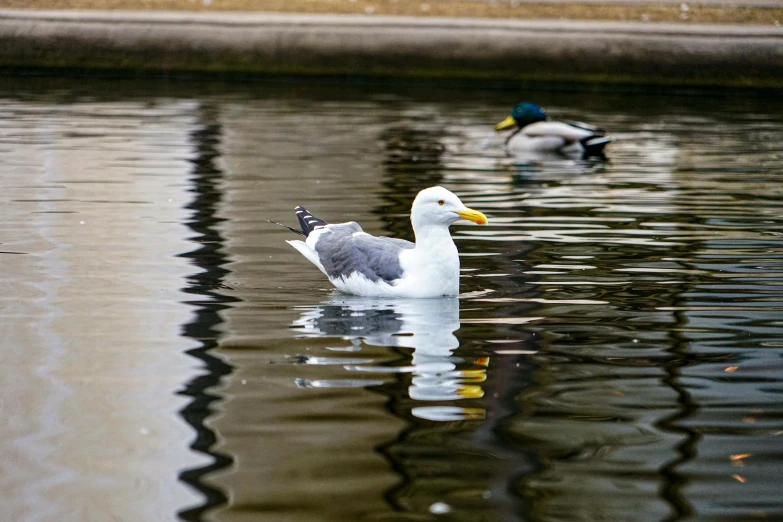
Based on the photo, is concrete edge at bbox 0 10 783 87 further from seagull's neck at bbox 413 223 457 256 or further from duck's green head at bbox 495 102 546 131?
seagull's neck at bbox 413 223 457 256

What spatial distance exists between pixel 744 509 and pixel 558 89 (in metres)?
16.1

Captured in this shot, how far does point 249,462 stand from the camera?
3.95 m

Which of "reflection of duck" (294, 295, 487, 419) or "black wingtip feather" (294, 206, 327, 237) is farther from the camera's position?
"black wingtip feather" (294, 206, 327, 237)

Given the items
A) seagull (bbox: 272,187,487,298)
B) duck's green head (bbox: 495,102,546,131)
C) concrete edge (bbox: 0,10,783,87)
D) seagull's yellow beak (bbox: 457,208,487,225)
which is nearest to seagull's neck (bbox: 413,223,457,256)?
seagull (bbox: 272,187,487,298)

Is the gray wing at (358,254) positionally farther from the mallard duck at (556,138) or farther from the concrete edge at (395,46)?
the concrete edge at (395,46)

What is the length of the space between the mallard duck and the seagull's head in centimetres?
666

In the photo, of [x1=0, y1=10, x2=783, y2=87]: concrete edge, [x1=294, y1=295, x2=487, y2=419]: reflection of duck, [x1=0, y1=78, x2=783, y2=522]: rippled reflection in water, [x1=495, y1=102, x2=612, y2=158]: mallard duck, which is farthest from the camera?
[x1=0, y1=10, x2=783, y2=87]: concrete edge

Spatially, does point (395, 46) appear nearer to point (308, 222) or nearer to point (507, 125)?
point (507, 125)

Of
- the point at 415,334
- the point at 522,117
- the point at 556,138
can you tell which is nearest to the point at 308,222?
the point at 415,334

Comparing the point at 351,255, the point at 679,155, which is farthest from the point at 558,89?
the point at 351,255

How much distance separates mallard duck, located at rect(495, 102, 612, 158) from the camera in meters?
12.8

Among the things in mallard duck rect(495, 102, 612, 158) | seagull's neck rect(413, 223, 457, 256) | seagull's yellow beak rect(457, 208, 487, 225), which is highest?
seagull's yellow beak rect(457, 208, 487, 225)

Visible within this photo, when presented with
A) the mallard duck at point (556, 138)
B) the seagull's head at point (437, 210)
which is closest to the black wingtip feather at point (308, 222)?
the seagull's head at point (437, 210)

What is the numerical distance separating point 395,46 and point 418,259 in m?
13.3
